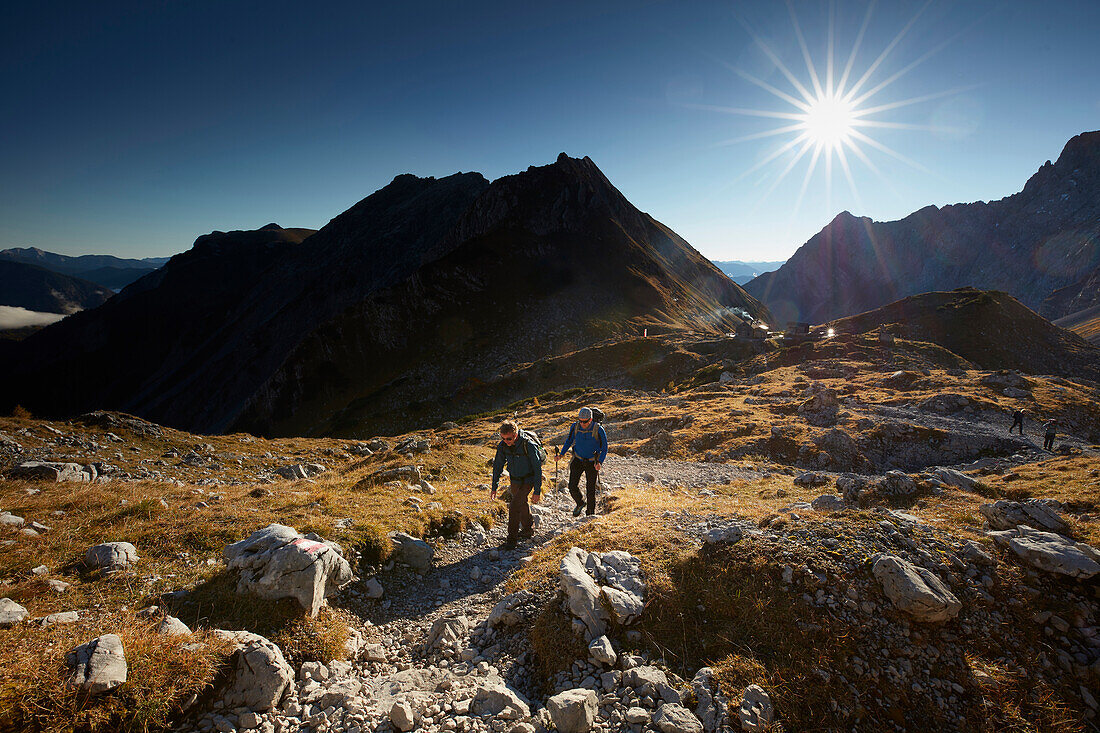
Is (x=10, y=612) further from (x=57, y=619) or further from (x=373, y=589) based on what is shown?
(x=373, y=589)

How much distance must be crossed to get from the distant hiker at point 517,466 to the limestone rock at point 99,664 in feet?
20.4

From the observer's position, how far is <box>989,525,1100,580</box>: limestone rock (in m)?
6.04

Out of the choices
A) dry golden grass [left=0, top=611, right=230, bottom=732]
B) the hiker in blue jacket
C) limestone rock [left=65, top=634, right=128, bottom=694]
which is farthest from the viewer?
the hiker in blue jacket

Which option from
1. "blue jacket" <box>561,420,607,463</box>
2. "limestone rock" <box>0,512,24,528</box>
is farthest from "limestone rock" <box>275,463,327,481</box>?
"blue jacket" <box>561,420,607,463</box>

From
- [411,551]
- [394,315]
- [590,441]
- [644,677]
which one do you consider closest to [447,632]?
[411,551]

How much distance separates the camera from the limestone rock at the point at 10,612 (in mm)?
4983

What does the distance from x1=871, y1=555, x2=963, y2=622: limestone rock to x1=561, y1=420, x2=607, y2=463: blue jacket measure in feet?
20.6

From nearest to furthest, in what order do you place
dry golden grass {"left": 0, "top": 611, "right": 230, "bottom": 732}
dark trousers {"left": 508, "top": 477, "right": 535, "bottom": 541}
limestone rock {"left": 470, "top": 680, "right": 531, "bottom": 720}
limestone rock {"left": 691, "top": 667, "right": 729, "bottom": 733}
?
dry golden grass {"left": 0, "top": 611, "right": 230, "bottom": 732}
limestone rock {"left": 691, "top": 667, "right": 729, "bottom": 733}
limestone rock {"left": 470, "top": 680, "right": 531, "bottom": 720}
dark trousers {"left": 508, "top": 477, "right": 535, "bottom": 541}

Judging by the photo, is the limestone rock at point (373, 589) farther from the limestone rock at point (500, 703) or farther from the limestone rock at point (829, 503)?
the limestone rock at point (829, 503)

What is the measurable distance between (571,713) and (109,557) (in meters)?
7.80

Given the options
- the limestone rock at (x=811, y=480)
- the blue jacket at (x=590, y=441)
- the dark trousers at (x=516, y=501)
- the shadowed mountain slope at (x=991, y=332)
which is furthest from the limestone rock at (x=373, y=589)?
the shadowed mountain slope at (x=991, y=332)

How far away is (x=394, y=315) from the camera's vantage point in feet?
258

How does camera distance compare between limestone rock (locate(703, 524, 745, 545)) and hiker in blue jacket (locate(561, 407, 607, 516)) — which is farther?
hiker in blue jacket (locate(561, 407, 607, 516))

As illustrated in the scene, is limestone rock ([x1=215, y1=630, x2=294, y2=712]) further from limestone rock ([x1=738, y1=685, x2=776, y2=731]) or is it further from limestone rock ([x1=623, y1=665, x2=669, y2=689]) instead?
limestone rock ([x1=738, y1=685, x2=776, y2=731])
